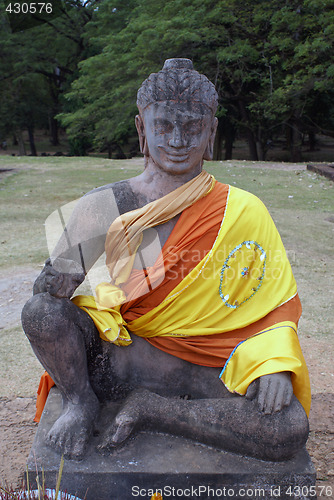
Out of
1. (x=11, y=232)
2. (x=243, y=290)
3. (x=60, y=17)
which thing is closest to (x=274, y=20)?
(x=11, y=232)

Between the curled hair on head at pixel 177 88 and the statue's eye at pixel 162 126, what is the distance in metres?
0.09

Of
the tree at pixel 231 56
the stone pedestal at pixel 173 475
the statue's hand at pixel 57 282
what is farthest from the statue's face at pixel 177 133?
the tree at pixel 231 56

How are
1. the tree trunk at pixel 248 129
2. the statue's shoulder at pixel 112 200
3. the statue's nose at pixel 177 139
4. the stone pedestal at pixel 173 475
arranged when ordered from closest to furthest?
the stone pedestal at pixel 173 475
the statue's nose at pixel 177 139
the statue's shoulder at pixel 112 200
the tree trunk at pixel 248 129

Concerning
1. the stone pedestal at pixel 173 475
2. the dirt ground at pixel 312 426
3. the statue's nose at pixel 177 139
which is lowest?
the dirt ground at pixel 312 426

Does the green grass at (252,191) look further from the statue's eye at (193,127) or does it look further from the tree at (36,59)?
the tree at (36,59)

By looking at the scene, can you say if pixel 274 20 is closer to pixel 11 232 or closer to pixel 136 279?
pixel 11 232

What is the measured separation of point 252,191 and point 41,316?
8.04 meters

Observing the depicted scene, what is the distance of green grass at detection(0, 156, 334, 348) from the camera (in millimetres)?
5512

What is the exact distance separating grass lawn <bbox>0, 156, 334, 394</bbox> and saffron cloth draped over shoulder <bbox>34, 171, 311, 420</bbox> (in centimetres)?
179

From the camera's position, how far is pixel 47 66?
2481cm

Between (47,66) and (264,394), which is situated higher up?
(47,66)

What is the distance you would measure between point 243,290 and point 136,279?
19.6 inches

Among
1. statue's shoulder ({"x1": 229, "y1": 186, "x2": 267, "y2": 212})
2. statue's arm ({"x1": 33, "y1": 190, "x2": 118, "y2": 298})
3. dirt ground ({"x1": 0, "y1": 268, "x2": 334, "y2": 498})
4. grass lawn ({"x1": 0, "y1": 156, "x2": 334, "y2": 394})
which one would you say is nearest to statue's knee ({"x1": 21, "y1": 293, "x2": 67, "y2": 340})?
statue's arm ({"x1": 33, "y1": 190, "x2": 118, "y2": 298})

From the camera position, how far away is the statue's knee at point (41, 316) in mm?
2166
